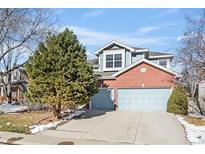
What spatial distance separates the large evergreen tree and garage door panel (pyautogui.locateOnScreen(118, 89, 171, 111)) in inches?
248

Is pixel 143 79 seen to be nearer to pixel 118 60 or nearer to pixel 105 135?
pixel 118 60

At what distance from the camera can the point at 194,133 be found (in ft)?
33.4

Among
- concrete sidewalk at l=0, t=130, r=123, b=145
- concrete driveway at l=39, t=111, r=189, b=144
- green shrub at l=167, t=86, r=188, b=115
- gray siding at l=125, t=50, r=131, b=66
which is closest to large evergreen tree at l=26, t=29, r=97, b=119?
concrete driveway at l=39, t=111, r=189, b=144

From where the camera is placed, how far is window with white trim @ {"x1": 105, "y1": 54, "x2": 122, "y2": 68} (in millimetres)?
22281

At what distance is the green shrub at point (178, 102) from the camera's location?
16.3 metres

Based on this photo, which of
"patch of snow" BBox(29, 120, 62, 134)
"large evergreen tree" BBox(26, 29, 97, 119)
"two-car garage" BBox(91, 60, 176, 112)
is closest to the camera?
"patch of snow" BBox(29, 120, 62, 134)

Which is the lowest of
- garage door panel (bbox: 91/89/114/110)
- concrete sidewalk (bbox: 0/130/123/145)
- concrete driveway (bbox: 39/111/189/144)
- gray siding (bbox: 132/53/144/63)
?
concrete sidewalk (bbox: 0/130/123/145)

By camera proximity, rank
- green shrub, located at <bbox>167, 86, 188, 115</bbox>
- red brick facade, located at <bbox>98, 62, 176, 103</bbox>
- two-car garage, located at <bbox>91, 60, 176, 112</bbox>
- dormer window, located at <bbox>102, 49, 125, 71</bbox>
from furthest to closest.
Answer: dormer window, located at <bbox>102, 49, 125, 71</bbox> → red brick facade, located at <bbox>98, 62, 176, 103</bbox> → two-car garage, located at <bbox>91, 60, 176, 112</bbox> → green shrub, located at <bbox>167, 86, 188, 115</bbox>

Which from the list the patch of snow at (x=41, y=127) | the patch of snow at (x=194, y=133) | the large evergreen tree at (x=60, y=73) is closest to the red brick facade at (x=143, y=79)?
the patch of snow at (x=194, y=133)

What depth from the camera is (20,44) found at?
869 inches

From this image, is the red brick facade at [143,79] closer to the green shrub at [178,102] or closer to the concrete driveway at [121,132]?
the green shrub at [178,102]

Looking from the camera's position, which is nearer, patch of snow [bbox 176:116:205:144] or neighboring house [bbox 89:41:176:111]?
patch of snow [bbox 176:116:205:144]

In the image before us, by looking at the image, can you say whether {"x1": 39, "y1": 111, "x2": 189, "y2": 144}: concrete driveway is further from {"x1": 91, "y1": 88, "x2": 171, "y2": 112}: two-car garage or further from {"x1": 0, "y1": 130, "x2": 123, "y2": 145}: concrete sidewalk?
{"x1": 91, "y1": 88, "x2": 171, "y2": 112}: two-car garage
